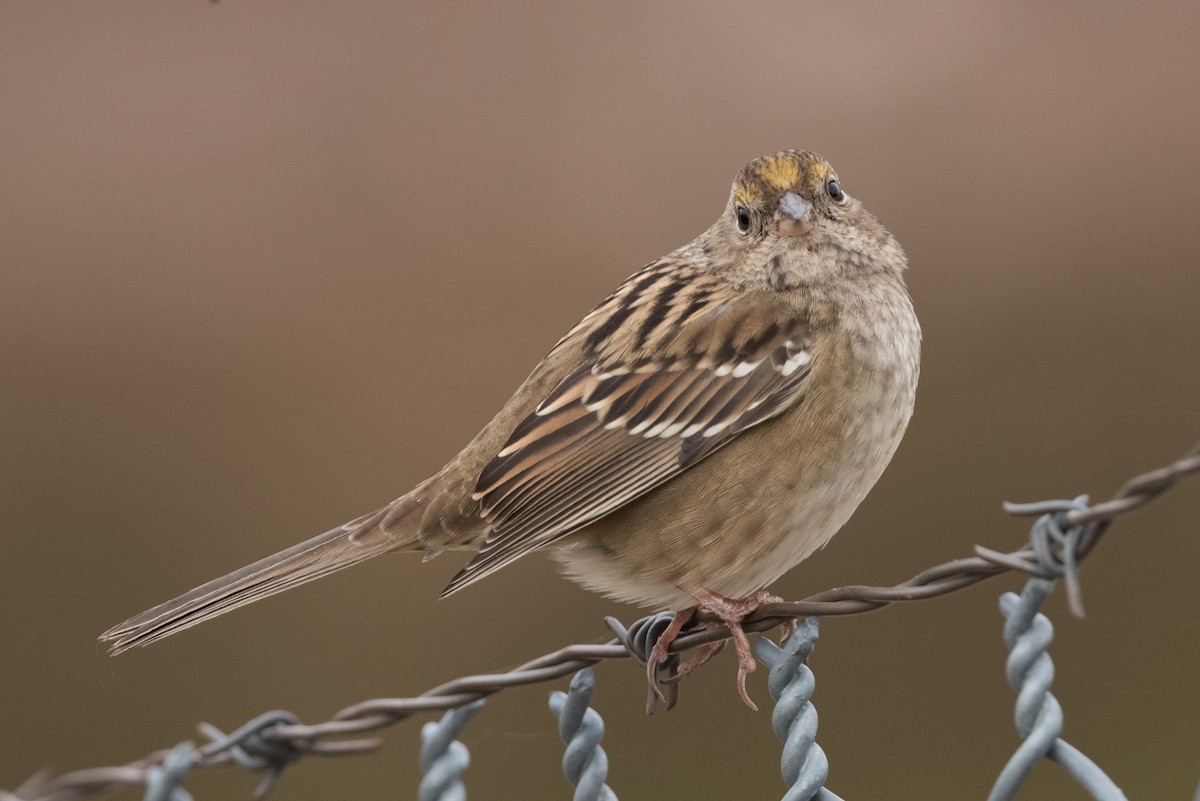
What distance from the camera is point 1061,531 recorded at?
1.85 metres

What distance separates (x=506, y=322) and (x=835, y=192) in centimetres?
452

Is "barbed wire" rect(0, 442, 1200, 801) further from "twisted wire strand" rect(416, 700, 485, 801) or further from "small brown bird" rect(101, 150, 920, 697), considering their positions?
"small brown bird" rect(101, 150, 920, 697)

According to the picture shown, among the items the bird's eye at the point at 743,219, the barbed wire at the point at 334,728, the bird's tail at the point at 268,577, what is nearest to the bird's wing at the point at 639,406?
the bird's eye at the point at 743,219

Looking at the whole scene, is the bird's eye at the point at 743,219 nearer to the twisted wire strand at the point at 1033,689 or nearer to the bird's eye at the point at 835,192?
the bird's eye at the point at 835,192

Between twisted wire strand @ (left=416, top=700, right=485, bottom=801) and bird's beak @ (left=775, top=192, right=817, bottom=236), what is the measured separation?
64.4 inches

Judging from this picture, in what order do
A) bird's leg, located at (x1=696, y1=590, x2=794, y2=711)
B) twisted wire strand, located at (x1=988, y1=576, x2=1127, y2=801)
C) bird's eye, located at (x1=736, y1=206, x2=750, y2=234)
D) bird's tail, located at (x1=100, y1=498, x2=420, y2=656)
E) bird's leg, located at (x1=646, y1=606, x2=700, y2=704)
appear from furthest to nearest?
bird's eye, located at (x1=736, y1=206, x2=750, y2=234)
bird's tail, located at (x1=100, y1=498, x2=420, y2=656)
bird's leg, located at (x1=696, y1=590, x2=794, y2=711)
bird's leg, located at (x1=646, y1=606, x2=700, y2=704)
twisted wire strand, located at (x1=988, y1=576, x2=1127, y2=801)

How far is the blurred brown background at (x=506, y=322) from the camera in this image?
6.83 meters

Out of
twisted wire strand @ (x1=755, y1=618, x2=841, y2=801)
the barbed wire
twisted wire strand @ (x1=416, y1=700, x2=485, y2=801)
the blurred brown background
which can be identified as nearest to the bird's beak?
the barbed wire

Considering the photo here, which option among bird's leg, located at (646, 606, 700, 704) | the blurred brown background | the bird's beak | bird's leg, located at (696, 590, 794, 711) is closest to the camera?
bird's leg, located at (646, 606, 700, 704)

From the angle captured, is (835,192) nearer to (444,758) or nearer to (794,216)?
(794,216)

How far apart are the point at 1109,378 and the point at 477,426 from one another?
9.87ft

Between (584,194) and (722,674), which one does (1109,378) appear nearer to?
(722,674)

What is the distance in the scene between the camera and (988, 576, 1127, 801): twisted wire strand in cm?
187

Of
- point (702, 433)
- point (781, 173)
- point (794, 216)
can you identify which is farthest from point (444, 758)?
point (781, 173)
